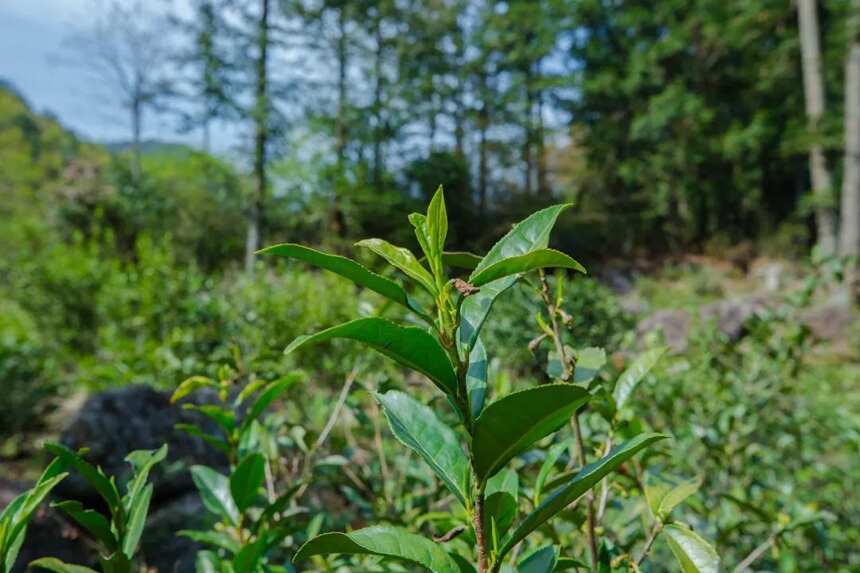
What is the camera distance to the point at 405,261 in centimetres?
47

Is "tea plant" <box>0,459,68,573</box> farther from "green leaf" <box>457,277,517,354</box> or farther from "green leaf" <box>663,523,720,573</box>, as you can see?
"green leaf" <box>663,523,720,573</box>

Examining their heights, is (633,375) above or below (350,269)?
below

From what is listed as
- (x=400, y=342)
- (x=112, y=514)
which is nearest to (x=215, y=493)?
(x=112, y=514)

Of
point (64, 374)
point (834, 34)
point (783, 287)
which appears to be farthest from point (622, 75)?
point (64, 374)

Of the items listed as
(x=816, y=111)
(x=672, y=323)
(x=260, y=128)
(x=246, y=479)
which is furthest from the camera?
(x=816, y=111)

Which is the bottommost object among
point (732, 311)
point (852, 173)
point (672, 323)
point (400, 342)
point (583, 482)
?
point (672, 323)

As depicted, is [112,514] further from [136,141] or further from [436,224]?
[136,141]

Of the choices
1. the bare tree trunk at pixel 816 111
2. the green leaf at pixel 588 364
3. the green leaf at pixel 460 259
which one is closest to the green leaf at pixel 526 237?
the green leaf at pixel 460 259

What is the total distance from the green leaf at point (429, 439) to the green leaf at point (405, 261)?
0.12 m

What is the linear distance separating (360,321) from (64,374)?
609cm

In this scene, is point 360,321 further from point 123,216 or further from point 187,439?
point 123,216

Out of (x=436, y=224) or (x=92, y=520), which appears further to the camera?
(x=92, y=520)

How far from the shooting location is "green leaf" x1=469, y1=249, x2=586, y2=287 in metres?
0.41

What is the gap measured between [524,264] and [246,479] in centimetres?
50
